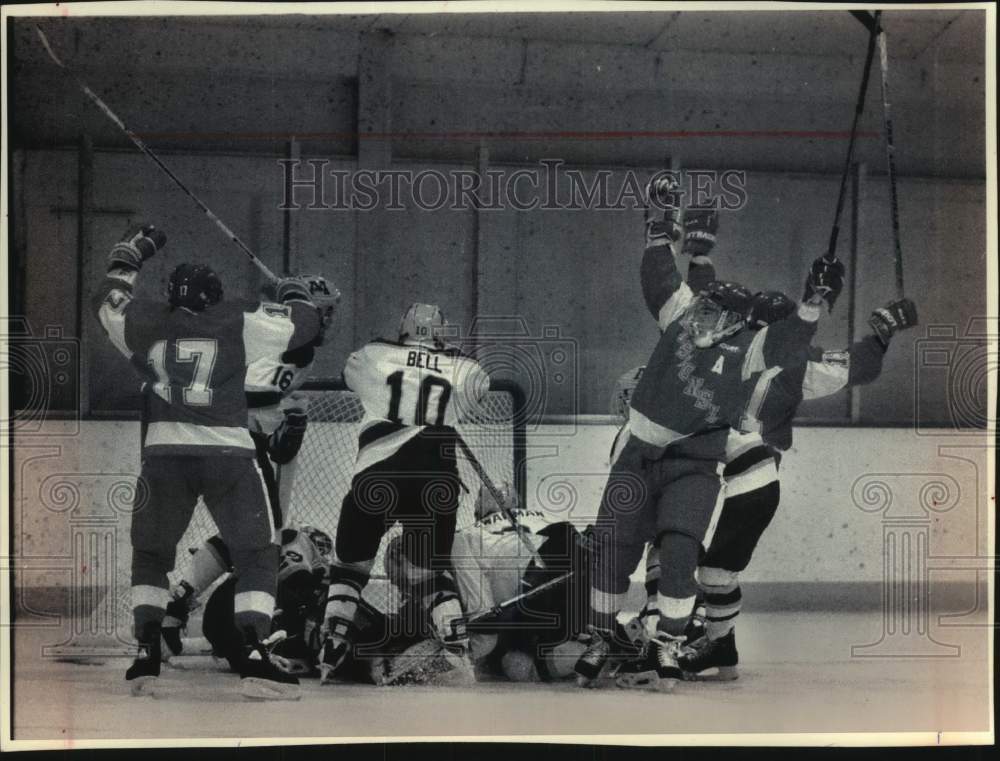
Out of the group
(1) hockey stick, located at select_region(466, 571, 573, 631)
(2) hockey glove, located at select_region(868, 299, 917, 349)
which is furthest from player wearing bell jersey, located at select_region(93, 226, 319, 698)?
(2) hockey glove, located at select_region(868, 299, 917, 349)

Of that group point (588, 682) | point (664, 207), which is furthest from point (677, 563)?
point (664, 207)

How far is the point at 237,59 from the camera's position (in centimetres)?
310

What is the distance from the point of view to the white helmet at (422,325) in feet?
10.2

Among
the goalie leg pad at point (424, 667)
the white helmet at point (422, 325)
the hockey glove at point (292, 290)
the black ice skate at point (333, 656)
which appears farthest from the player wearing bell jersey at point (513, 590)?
the hockey glove at point (292, 290)

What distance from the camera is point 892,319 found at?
3.17m

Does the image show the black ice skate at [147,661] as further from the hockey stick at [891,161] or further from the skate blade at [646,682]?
the hockey stick at [891,161]

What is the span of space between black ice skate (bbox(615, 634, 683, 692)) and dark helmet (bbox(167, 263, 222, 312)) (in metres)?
1.59

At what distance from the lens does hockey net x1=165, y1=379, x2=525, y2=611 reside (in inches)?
122

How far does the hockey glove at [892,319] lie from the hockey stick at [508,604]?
114 centimetres

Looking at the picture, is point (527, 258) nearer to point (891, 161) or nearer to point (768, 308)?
point (768, 308)

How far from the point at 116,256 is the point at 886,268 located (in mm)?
2202

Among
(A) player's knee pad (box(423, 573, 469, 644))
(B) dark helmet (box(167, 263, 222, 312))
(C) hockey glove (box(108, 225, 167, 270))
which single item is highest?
(C) hockey glove (box(108, 225, 167, 270))

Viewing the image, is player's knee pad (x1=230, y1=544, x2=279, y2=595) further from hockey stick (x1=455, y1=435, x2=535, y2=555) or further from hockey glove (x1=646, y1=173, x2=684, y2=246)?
hockey glove (x1=646, y1=173, x2=684, y2=246)

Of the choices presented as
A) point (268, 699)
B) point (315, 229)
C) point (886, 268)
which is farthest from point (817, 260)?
point (268, 699)
